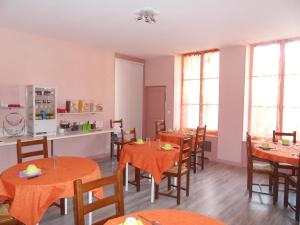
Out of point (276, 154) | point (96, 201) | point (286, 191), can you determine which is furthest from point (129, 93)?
point (96, 201)

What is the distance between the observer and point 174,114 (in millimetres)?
6684

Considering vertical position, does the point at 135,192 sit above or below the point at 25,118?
below

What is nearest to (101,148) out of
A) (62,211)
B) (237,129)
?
(62,211)

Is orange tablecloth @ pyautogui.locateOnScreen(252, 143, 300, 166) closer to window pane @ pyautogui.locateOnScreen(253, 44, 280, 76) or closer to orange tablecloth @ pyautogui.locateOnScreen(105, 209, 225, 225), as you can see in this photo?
window pane @ pyautogui.locateOnScreen(253, 44, 280, 76)

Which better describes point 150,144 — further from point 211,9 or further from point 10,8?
point 10,8

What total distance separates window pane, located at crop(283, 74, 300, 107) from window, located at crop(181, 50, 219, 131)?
1.55 meters

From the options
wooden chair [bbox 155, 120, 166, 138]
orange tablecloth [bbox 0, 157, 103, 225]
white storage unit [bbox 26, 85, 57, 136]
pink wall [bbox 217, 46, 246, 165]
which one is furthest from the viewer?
wooden chair [bbox 155, 120, 166, 138]

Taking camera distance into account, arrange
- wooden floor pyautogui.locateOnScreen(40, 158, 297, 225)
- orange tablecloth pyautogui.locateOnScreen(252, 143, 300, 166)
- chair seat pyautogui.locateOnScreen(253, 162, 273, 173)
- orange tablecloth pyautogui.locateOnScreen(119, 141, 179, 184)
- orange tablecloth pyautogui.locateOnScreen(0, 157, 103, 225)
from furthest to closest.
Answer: chair seat pyautogui.locateOnScreen(253, 162, 273, 173) → orange tablecloth pyautogui.locateOnScreen(119, 141, 179, 184) → orange tablecloth pyautogui.locateOnScreen(252, 143, 300, 166) → wooden floor pyautogui.locateOnScreen(40, 158, 297, 225) → orange tablecloth pyautogui.locateOnScreen(0, 157, 103, 225)

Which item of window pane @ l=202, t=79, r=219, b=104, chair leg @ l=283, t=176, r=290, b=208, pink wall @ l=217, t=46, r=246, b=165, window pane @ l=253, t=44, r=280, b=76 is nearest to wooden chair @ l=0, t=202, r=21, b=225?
chair leg @ l=283, t=176, r=290, b=208

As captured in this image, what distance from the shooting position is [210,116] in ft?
20.1

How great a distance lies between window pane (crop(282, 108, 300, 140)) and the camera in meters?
4.92

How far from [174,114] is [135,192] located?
3.26 m

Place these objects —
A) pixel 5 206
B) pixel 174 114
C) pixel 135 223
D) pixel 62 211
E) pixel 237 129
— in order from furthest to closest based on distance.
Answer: pixel 174 114 < pixel 237 129 < pixel 62 211 < pixel 5 206 < pixel 135 223

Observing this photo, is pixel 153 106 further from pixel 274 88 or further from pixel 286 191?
pixel 286 191
